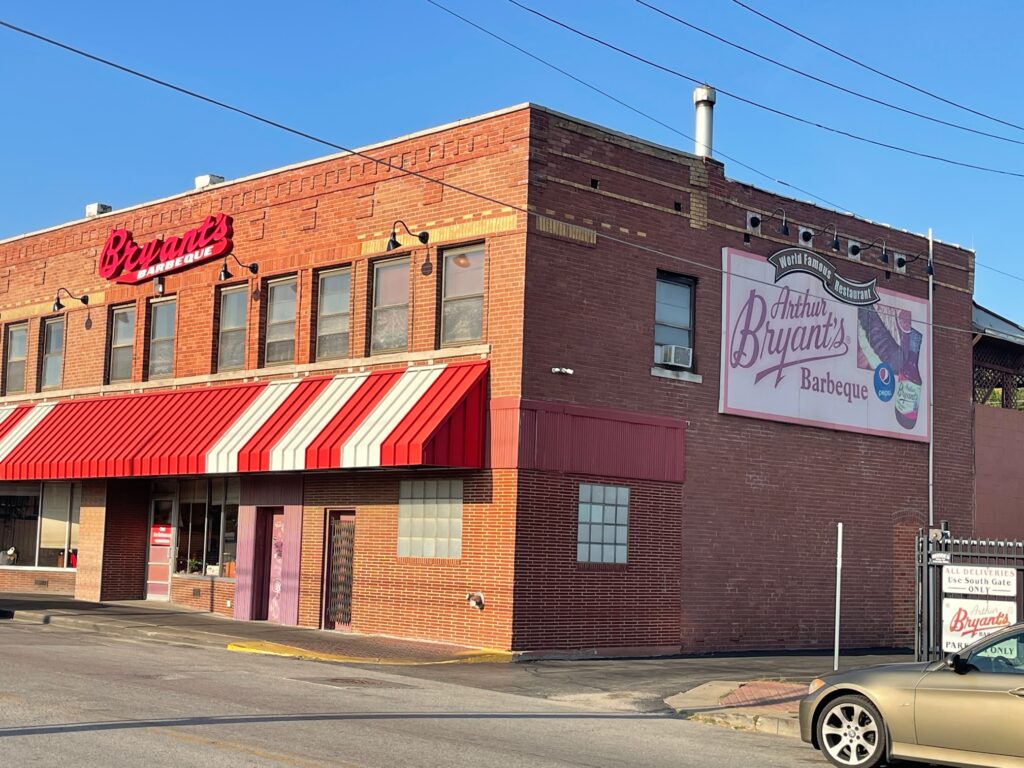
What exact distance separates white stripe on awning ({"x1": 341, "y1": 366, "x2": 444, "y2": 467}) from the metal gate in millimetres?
8547

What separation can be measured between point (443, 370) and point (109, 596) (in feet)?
37.9

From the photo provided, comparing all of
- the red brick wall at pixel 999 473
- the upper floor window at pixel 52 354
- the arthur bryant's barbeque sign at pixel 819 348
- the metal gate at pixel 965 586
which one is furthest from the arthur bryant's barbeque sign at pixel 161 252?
the red brick wall at pixel 999 473

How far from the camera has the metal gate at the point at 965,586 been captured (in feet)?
47.9

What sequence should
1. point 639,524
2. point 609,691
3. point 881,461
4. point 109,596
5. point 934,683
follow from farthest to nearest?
point 109,596
point 881,461
point 639,524
point 609,691
point 934,683

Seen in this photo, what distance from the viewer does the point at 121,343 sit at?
2847cm

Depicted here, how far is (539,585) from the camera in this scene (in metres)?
20.1

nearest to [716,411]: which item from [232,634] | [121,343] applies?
[232,634]

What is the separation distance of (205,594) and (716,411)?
11.3 m

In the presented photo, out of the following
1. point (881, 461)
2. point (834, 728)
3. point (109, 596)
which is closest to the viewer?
point (834, 728)

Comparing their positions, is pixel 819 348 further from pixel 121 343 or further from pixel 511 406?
pixel 121 343

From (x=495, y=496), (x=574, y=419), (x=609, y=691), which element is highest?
(x=574, y=419)

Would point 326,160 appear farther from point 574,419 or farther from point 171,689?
point 171,689

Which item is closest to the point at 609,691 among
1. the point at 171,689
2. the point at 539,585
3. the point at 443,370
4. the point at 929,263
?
the point at 539,585

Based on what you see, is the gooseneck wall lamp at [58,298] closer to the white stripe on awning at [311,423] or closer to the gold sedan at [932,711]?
the white stripe on awning at [311,423]
